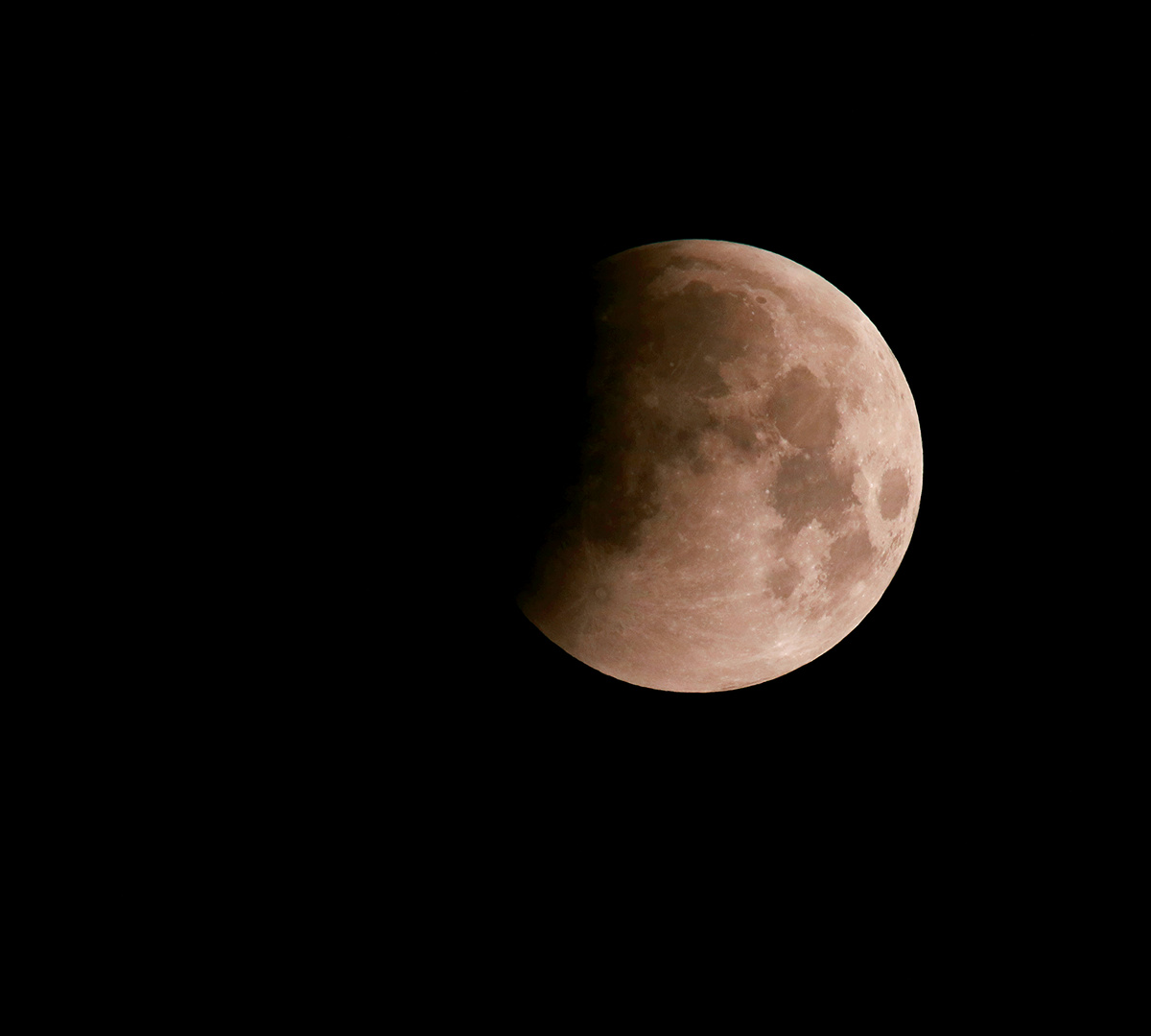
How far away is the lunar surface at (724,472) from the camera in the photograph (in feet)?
7.78

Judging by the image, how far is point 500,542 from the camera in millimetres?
2648

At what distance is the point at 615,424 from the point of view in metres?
2.39

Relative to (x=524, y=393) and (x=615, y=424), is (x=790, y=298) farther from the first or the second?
(x=524, y=393)

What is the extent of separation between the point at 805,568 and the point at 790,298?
1.00 metres

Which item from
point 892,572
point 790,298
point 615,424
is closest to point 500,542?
point 615,424

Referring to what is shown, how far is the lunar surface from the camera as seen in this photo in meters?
2.37

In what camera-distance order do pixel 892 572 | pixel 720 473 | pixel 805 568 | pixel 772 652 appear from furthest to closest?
pixel 892 572, pixel 772 652, pixel 805 568, pixel 720 473

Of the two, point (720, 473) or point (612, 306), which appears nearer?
point (720, 473)

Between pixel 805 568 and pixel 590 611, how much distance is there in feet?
2.61

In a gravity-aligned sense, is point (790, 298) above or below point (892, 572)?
above

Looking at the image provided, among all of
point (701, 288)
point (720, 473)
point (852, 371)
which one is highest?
point (701, 288)

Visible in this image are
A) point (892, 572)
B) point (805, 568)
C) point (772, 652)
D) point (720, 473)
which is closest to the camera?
point (720, 473)

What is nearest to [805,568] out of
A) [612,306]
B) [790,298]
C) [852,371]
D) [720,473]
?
[720,473]

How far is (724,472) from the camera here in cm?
235
